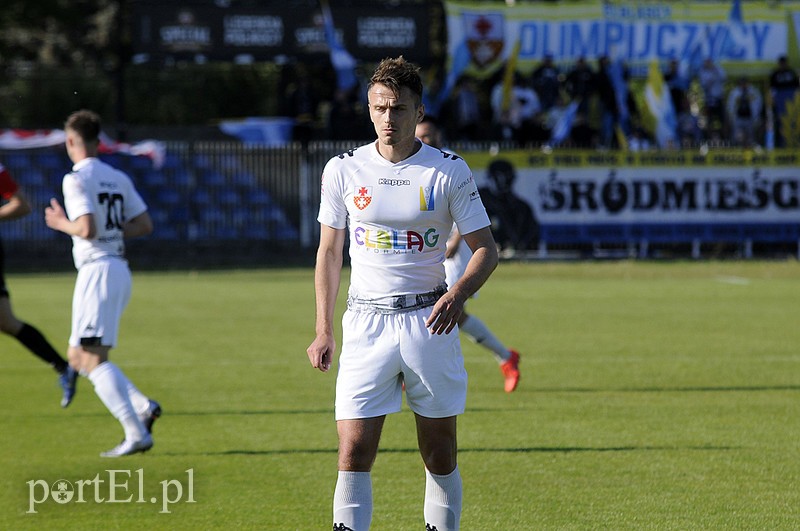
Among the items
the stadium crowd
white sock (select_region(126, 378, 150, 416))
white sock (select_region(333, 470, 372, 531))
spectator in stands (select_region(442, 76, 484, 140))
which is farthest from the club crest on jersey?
spectator in stands (select_region(442, 76, 484, 140))

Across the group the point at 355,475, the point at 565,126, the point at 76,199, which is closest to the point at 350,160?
the point at 355,475

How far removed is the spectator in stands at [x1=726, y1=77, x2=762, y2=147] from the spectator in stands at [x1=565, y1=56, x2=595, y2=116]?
3677 millimetres

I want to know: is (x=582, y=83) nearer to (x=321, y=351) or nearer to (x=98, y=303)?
(x=98, y=303)

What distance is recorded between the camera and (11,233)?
3102 cm

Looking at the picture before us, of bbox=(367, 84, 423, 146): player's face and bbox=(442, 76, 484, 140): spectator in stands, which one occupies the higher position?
bbox=(367, 84, 423, 146): player's face

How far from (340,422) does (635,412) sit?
17.6 ft

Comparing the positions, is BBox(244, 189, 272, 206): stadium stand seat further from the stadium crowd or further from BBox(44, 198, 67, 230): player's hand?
BBox(44, 198, 67, 230): player's hand

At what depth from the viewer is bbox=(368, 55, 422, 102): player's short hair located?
18.7 ft

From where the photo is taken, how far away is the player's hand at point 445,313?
5625 millimetres

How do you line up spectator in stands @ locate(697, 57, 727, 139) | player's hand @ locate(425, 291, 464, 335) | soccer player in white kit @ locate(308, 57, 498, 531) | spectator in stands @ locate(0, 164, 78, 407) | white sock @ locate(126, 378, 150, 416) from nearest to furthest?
1. player's hand @ locate(425, 291, 464, 335)
2. soccer player in white kit @ locate(308, 57, 498, 531)
3. white sock @ locate(126, 378, 150, 416)
4. spectator in stands @ locate(0, 164, 78, 407)
5. spectator in stands @ locate(697, 57, 727, 139)

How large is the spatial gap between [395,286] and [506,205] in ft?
78.0

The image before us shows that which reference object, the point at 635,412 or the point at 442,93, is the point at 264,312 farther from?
the point at 442,93

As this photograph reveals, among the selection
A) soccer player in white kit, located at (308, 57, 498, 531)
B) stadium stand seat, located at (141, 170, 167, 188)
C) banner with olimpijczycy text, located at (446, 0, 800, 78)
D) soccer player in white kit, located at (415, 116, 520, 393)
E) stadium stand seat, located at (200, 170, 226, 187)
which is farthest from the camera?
banner with olimpijczycy text, located at (446, 0, 800, 78)

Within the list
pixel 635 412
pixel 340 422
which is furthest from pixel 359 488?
pixel 635 412
